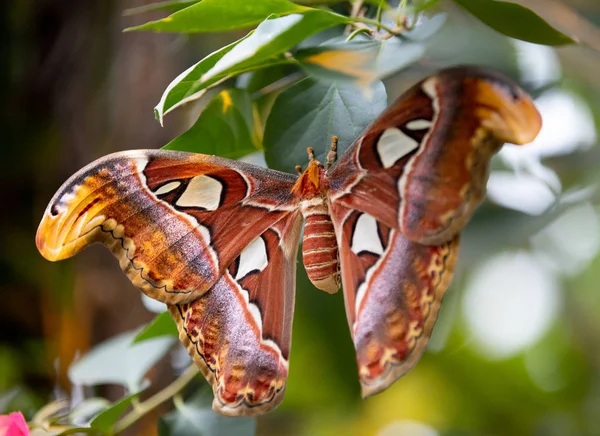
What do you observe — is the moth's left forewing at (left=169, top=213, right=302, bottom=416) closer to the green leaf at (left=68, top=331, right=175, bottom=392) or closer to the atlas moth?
the atlas moth

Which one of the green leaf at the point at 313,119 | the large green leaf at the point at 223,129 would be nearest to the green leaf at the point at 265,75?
the large green leaf at the point at 223,129

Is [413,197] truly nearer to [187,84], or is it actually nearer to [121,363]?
[187,84]

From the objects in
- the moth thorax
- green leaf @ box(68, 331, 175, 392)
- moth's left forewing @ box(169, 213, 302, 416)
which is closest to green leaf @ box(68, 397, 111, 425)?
green leaf @ box(68, 331, 175, 392)

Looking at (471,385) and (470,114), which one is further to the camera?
(471,385)

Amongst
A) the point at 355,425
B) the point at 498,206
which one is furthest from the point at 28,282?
the point at 498,206

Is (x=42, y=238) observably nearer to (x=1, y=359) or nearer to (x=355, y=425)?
(x=355, y=425)

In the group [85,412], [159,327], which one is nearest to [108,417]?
[159,327]
